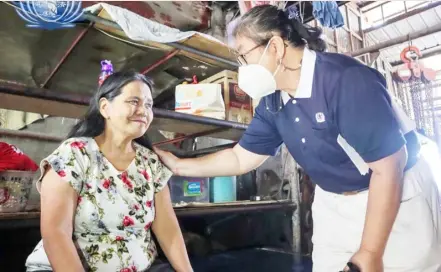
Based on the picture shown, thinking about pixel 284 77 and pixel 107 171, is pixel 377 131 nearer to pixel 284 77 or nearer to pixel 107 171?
pixel 284 77

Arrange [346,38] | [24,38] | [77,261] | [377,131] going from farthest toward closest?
[346,38] → [24,38] → [77,261] → [377,131]

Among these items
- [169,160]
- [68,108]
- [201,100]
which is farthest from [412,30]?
[68,108]

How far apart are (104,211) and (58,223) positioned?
177mm

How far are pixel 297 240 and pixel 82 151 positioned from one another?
2505 millimetres

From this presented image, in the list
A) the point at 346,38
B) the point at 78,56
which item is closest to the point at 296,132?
the point at 78,56

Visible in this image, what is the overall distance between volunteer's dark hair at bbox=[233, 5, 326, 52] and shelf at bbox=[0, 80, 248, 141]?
37.6 inches

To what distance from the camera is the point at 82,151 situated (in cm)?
131

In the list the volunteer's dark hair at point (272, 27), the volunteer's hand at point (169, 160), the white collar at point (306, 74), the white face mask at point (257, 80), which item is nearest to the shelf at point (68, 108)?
the volunteer's hand at point (169, 160)

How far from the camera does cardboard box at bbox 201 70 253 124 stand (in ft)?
8.51

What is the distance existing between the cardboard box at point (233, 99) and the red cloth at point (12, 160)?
1.46 meters

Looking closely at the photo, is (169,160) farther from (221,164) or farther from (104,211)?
(104,211)

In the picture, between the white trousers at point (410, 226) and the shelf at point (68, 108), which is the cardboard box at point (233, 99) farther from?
the white trousers at point (410, 226)

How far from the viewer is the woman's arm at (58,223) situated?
3.65 ft

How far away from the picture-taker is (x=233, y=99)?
8.68 feet
